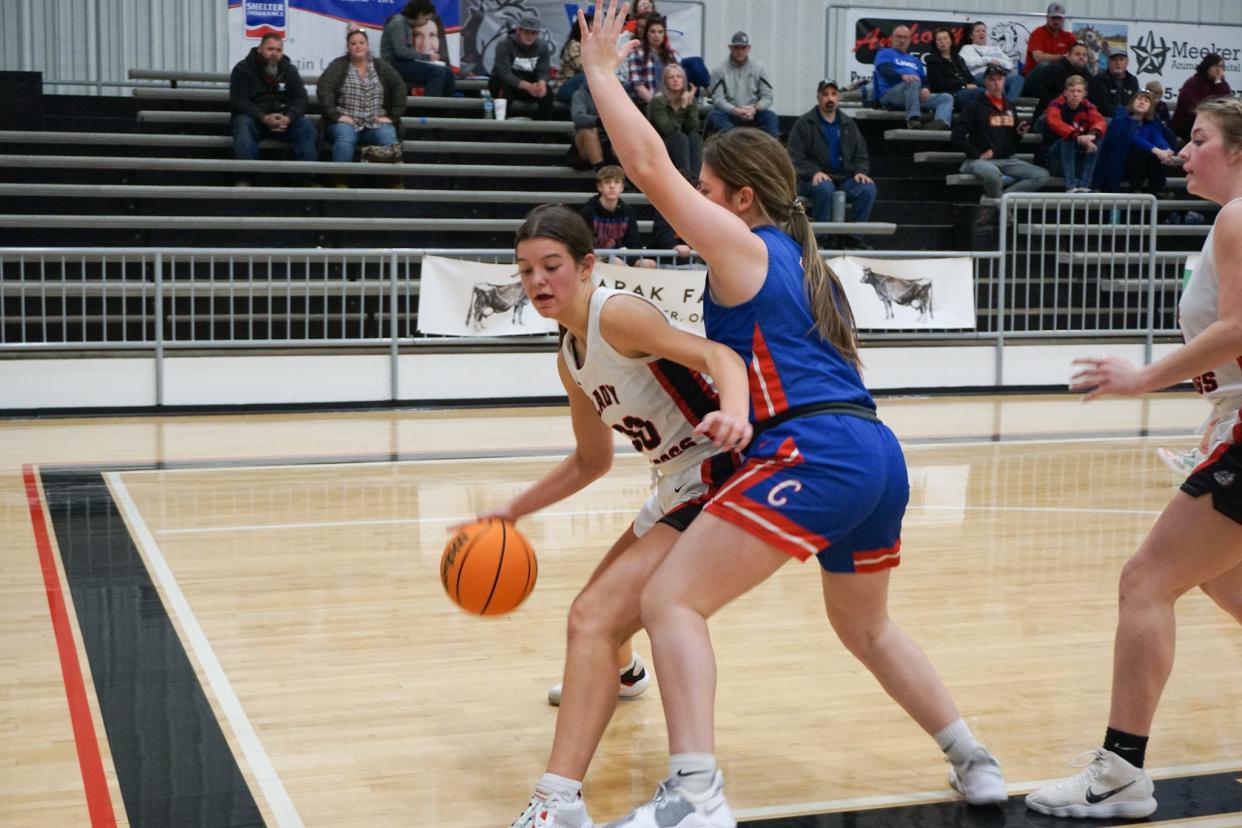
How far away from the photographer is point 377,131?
14.9 metres

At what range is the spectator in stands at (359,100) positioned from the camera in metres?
14.7

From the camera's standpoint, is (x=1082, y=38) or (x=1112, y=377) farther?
(x=1082, y=38)

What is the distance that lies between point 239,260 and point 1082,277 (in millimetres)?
A: 8467

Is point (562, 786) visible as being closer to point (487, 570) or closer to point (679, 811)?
point (679, 811)

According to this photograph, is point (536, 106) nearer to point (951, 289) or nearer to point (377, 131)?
point (377, 131)

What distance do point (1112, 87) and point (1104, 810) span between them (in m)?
16.0

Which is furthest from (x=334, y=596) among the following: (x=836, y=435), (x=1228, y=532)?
(x=1228, y=532)

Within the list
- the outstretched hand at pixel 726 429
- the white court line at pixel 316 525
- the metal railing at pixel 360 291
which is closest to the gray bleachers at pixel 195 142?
the metal railing at pixel 360 291

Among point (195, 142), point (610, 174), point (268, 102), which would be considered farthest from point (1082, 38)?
point (195, 142)

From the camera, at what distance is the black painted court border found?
362 cm

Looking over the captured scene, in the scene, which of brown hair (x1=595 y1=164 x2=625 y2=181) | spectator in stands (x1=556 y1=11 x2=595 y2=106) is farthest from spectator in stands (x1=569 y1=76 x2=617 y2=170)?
brown hair (x1=595 y1=164 x2=625 y2=181)

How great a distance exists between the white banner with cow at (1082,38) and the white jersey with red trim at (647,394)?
55.9 feet

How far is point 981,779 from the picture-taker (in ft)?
12.1

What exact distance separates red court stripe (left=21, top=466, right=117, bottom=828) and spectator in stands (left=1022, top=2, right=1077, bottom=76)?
15073 mm
